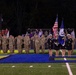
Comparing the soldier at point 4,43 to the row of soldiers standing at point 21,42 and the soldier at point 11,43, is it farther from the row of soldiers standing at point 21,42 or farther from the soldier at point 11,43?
the soldier at point 11,43

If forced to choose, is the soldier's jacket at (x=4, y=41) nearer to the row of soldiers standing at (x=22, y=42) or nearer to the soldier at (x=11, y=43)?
the row of soldiers standing at (x=22, y=42)

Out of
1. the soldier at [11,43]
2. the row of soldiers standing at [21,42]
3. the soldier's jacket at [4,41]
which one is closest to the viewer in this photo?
the row of soldiers standing at [21,42]

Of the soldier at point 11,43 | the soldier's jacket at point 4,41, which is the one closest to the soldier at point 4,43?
the soldier's jacket at point 4,41

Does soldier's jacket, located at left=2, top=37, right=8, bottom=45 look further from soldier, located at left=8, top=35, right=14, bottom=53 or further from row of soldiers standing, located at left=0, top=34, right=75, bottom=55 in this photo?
soldier, located at left=8, top=35, right=14, bottom=53

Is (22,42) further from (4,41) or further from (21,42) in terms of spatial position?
(4,41)

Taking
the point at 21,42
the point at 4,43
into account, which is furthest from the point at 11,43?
the point at 21,42

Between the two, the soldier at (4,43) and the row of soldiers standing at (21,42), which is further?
the soldier at (4,43)

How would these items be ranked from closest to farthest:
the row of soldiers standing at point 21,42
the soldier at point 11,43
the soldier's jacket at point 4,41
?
the row of soldiers standing at point 21,42
the soldier at point 11,43
the soldier's jacket at point 4,41

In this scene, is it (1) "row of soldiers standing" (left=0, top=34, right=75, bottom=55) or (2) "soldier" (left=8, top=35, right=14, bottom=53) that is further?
(2) "soldier" (left=8, top=35, right=14, bottom=53)

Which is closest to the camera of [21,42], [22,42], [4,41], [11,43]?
[11,43]

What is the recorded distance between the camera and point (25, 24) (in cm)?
5200

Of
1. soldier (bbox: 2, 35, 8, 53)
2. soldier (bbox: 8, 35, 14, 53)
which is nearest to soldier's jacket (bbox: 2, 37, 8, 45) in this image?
soldier (bbox: 2, 35, 8, 53)

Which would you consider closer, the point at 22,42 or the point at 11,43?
the point at 11,43

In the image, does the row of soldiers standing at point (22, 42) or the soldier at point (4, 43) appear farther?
the soldier at point (4, 43)
